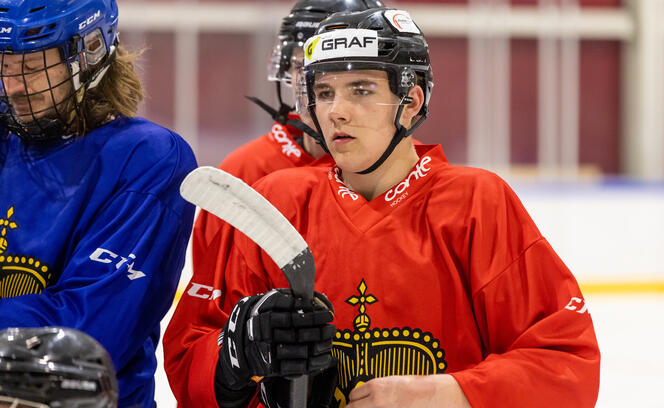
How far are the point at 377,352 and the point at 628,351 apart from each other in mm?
2691

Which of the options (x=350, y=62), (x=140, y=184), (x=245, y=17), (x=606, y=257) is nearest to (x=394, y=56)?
(x=350, y=62)

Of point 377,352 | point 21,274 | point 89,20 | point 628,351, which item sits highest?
point 89,20

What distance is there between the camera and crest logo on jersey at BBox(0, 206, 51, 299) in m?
1.62

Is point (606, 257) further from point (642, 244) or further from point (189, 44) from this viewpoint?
point (189, 44)

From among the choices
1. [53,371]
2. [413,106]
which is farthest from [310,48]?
[53,371]

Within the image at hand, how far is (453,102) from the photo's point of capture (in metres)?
11.3

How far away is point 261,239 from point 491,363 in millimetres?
443

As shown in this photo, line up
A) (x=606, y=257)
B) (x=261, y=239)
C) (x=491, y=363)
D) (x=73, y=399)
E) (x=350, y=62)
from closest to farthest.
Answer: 1. (x=73, y=399)
2. (x=261, y=239)
3. (x=491, y=363)
4. (x=350, y=62)
5. (x=606, y=257)

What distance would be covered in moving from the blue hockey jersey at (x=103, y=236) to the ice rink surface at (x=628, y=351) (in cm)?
141

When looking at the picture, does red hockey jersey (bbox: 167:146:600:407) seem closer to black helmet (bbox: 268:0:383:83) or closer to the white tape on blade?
the white tape on blade

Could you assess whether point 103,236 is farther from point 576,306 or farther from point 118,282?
point 576,306

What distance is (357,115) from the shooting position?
61.7 inches

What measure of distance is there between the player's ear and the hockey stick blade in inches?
17.0

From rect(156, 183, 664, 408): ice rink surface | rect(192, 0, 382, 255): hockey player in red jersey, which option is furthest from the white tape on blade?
rect(156, 183, 664, 408): ice rink surface
